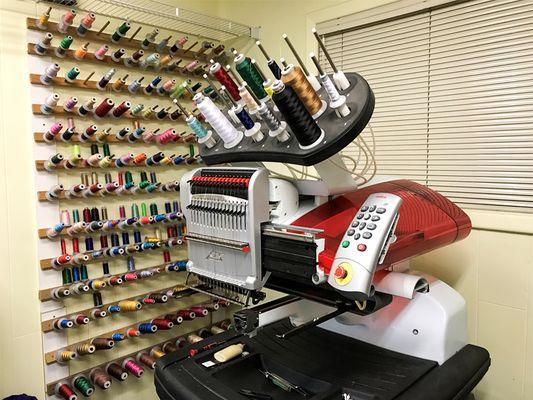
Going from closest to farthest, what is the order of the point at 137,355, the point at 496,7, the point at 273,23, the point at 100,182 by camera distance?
the point at 496,7
the point at 100,182
the point at 137,355
the point at 273,23

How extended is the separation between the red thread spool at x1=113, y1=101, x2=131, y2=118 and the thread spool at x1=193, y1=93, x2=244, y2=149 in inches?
31.8

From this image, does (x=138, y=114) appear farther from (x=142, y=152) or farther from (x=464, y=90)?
(x=464, y=90)

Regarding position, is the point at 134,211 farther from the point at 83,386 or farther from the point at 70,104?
the point at 83,386

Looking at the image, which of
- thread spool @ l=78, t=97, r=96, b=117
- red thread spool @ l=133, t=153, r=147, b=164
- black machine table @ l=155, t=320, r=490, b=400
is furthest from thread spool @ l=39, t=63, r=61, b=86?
black machine table @ l=155, t=320, r=490, b=400

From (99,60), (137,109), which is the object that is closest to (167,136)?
(137,109)

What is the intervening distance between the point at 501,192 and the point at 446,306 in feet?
1.97

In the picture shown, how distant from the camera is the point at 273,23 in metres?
2.12

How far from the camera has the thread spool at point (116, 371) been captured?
1775 millimetres

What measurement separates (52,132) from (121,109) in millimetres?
292

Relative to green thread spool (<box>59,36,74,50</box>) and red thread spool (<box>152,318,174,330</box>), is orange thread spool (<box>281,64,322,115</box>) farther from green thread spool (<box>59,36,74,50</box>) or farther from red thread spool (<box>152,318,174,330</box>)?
red thread spool (<box>152,318,174,330</box>)

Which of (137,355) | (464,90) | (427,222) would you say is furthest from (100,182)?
(464,90)

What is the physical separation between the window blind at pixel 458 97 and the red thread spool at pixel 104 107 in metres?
1.09

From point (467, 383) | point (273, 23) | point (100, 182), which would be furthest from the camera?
point (273, 23)

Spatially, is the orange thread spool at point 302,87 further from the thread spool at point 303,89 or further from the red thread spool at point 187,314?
the red thread spool at point 187,314
